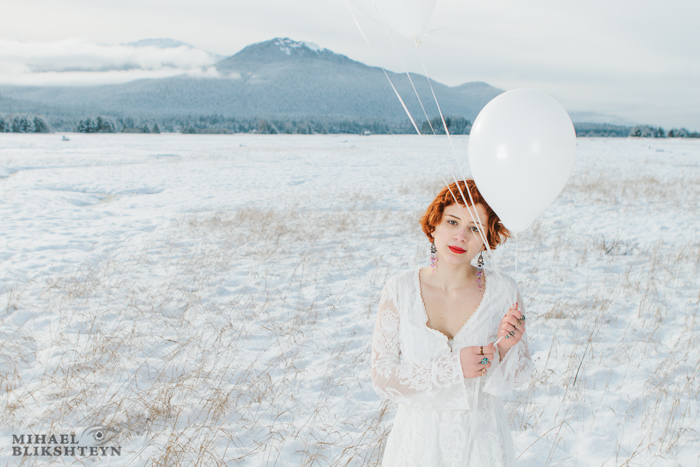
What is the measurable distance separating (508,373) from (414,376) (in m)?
0.32

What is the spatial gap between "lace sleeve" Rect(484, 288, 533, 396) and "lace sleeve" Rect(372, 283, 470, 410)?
109mm

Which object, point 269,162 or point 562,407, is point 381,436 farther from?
point 269,162

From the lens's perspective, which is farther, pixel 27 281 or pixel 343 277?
pixel 343 277

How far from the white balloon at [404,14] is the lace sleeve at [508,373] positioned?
3.74ft

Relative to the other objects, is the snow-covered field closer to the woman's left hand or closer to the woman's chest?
the woman's chest

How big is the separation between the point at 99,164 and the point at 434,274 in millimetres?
21473

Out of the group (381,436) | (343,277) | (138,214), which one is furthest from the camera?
(138,214)

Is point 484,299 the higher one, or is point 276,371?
point 484,299

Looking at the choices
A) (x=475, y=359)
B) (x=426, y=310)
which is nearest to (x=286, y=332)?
(x=426, y=310)

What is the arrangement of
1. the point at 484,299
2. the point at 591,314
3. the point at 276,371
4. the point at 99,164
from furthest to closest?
the point at 99,164, the point at 591,314, the point at 276,371, the point at 484,299

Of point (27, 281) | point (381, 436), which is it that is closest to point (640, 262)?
point (381, 436)

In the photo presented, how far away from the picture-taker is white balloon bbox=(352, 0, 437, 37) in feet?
Answer: 5.73

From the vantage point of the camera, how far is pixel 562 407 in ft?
10.7

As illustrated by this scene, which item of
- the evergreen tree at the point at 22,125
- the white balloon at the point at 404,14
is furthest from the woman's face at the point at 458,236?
the evergreen tree at the point at 22,125
